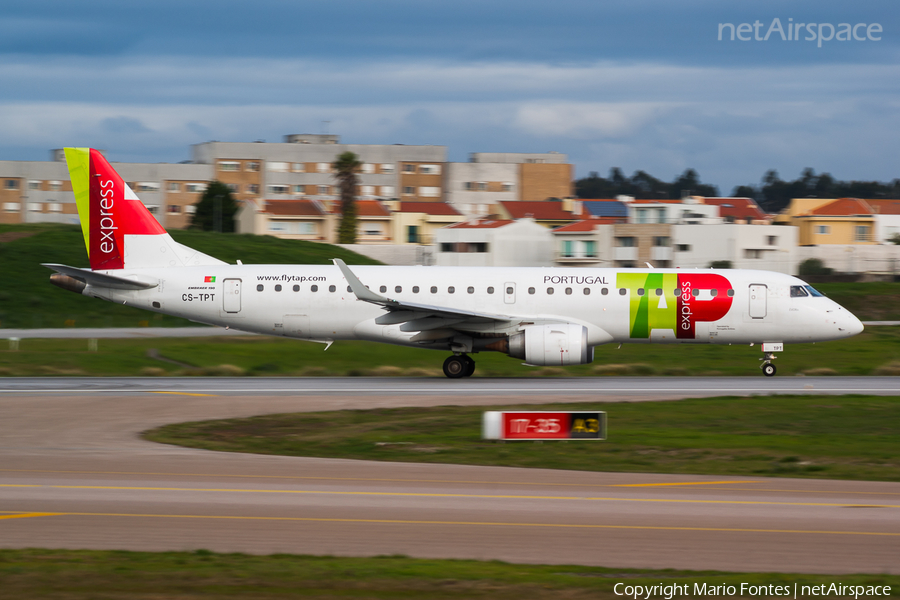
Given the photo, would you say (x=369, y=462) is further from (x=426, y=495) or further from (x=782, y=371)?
(x=782, y=371)

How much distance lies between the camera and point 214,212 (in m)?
106

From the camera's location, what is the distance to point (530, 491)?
14.3 meters

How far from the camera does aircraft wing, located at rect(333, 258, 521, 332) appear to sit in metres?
27.3

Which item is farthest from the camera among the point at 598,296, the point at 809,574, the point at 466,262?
the point at 466,262

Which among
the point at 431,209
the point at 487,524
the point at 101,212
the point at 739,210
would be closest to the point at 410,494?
the point at 487,524

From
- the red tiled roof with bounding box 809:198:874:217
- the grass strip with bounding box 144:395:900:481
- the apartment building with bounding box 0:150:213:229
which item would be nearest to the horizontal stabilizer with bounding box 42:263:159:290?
the grass strip with bounding box 144:395:900:481

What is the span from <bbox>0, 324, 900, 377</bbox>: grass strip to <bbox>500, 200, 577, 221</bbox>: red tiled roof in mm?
64691

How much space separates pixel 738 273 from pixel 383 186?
10611 cm

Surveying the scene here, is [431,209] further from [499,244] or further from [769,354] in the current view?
[769,354]

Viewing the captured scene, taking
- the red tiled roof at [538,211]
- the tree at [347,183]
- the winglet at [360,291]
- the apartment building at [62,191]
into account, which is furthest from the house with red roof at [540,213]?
the winglet at [360,291]

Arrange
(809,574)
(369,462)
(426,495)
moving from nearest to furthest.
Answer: (809,574) → (426,495) → (369,462)

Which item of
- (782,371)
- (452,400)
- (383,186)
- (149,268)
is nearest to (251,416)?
(452,400)

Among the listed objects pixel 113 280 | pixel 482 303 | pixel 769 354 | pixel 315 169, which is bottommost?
pixel 769 354

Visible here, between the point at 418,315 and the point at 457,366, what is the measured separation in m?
2.43
